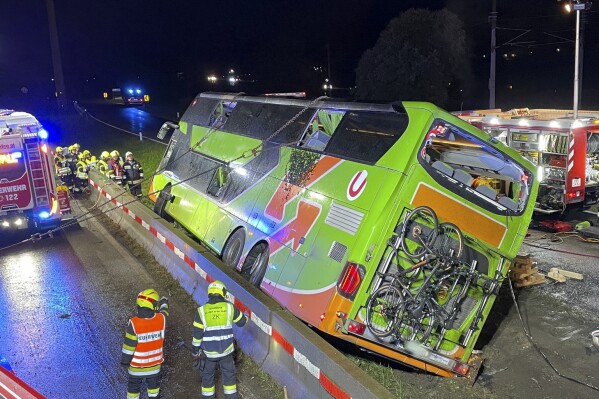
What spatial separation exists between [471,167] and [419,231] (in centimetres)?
198

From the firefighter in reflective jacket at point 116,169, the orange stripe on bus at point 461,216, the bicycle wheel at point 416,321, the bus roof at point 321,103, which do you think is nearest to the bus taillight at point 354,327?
the bicycle wheel at point 416,321

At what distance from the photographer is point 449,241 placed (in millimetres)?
5555

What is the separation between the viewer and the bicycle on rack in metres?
5.32

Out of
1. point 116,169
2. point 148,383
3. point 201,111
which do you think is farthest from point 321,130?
point 116,169

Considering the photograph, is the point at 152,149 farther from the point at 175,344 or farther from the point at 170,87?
the point at 170,87

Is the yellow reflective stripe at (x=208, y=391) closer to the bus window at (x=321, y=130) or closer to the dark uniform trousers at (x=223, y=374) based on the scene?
the dark uniform trousers at (x=223, y=374)

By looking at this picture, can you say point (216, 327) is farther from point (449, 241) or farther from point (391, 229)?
point (449, 241)

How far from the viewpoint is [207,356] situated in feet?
17.5

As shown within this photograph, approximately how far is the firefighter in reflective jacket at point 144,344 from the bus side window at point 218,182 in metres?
3.84

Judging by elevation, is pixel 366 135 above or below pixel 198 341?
above

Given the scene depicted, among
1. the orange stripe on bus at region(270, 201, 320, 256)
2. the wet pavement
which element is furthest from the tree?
the orange stripe on bus at region(270, 201, 320, 256)

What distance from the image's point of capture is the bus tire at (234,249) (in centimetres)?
780

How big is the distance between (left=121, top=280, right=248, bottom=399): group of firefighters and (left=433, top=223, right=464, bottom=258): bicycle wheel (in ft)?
6.70

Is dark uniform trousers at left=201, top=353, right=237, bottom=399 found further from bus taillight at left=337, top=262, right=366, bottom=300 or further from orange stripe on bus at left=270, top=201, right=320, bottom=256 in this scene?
orange stripe on bus at left=270, top=201, right=320, bottom=256
